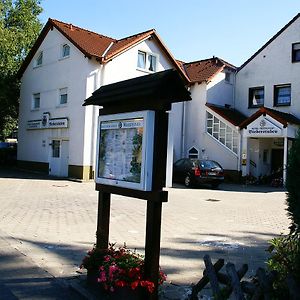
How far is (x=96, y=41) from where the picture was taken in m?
A: 25.1

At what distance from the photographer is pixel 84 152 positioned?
2194 cm

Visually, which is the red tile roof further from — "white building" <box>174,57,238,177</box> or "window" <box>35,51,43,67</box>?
"white building" <box>174,57,238,177</box>

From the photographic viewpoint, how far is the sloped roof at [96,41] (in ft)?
74.0

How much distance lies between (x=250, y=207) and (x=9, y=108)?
2261 centimetres

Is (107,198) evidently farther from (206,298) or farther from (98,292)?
(206,298)

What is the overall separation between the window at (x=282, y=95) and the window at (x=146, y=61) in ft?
27.2

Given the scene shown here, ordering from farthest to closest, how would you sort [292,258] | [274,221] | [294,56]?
1. [294,56]
2. [274,221]
3. [292,258]

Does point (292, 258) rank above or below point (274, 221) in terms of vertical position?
above

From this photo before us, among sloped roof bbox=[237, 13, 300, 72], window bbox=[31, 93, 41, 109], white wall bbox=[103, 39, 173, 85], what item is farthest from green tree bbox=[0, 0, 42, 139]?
sloped roof bbox=[237, 13, 300, 72]

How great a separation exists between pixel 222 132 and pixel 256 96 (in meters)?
4.31

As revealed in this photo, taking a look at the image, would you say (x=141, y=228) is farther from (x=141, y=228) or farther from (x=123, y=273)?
(x=123, y=273)

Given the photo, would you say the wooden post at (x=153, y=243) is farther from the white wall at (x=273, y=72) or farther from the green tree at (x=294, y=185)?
the white wall at (x=273, y=72)

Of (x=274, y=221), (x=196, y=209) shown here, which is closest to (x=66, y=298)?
(x=274, y=221)

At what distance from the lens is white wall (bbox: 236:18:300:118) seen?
26250mm
